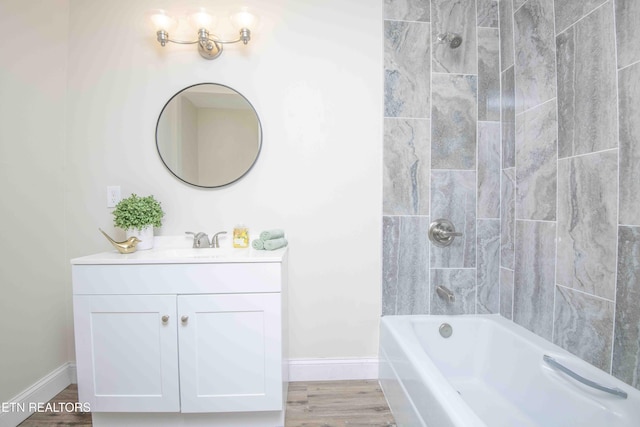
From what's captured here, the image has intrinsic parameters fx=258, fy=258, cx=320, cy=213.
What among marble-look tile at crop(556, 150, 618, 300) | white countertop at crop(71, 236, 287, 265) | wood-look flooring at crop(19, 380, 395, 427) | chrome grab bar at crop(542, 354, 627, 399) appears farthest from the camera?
wood-look flooring at crop(19, 380, 395, 427)

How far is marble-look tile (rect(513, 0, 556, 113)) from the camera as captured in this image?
124cm

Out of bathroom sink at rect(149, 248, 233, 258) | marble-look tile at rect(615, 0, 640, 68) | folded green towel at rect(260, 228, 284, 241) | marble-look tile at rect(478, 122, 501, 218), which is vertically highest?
marble-look tile at rect(615, 0, 640, 68)

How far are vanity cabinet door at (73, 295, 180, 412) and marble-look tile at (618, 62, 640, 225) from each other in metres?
1.83

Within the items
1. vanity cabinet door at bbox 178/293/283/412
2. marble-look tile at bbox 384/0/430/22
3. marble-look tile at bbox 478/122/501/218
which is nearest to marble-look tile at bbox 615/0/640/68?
marble-look tile at bbox 478/122/501/218

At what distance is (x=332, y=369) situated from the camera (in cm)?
158

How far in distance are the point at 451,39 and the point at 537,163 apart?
0.84 m

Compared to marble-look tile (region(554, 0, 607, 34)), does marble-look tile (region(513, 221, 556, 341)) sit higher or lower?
lower

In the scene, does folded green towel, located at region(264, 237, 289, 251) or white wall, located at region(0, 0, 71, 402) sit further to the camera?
folded green towel, located at region(264, 237, 289, 251)

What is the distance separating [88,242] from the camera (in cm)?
153

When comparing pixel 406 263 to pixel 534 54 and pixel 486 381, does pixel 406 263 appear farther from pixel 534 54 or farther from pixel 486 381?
pixel 534 54

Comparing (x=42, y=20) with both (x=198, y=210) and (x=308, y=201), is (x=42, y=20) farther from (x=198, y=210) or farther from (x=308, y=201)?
(x=308, y=201)

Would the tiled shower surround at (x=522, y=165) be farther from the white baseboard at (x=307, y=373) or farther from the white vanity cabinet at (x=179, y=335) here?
the white vanity cabinet at (x=179, y=335)

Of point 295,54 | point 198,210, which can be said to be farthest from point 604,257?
point 198,210

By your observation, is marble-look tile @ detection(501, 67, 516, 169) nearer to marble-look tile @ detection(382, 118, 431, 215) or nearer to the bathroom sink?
marble-look tile @ detection(382, 118, 431, 215)
